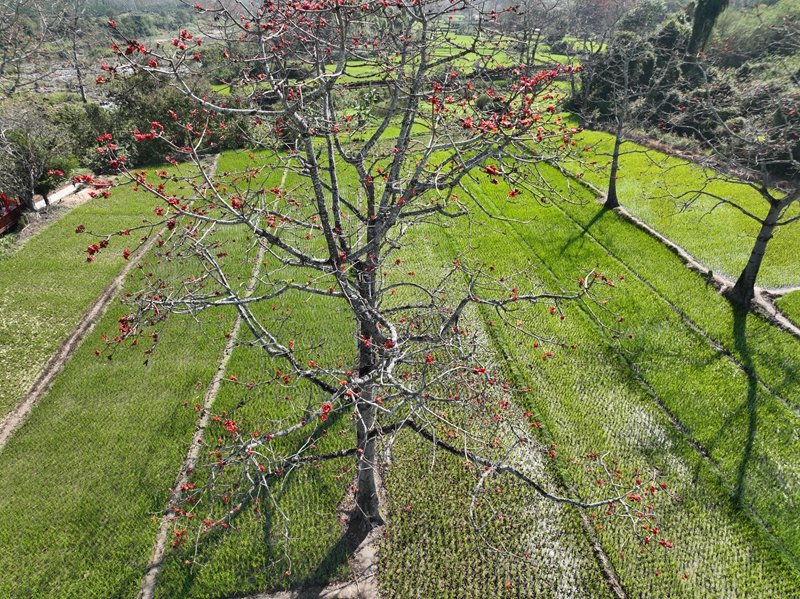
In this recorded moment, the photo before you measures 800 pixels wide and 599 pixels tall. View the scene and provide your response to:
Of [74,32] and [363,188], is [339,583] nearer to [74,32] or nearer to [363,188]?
[363,188]

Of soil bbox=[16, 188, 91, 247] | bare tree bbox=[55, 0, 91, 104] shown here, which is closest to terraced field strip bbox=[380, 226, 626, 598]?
bare tree bbox=[55, 0, 91, 104]

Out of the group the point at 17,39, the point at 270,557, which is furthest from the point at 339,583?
the point at 17,39

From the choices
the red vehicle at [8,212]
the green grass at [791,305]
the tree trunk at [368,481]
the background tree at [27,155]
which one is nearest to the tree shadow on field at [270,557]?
the tree trunk at [368,481]

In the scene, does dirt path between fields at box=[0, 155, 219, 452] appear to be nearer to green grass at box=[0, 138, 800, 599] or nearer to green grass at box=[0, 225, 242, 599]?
green grass at box=[0, 225, 242, 599]

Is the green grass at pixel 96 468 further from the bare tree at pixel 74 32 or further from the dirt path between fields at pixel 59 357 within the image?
the bare tree at pixel 74 32

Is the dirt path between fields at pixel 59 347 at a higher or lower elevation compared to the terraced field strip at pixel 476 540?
higher

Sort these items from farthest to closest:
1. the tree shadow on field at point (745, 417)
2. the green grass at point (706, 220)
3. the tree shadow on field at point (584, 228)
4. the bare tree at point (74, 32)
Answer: the tree shadow on field at point (584, 228)
the green grass at point (706, 220)
the bare tree at point (74, 32)
the tree shadow on field at point (745, 417)
